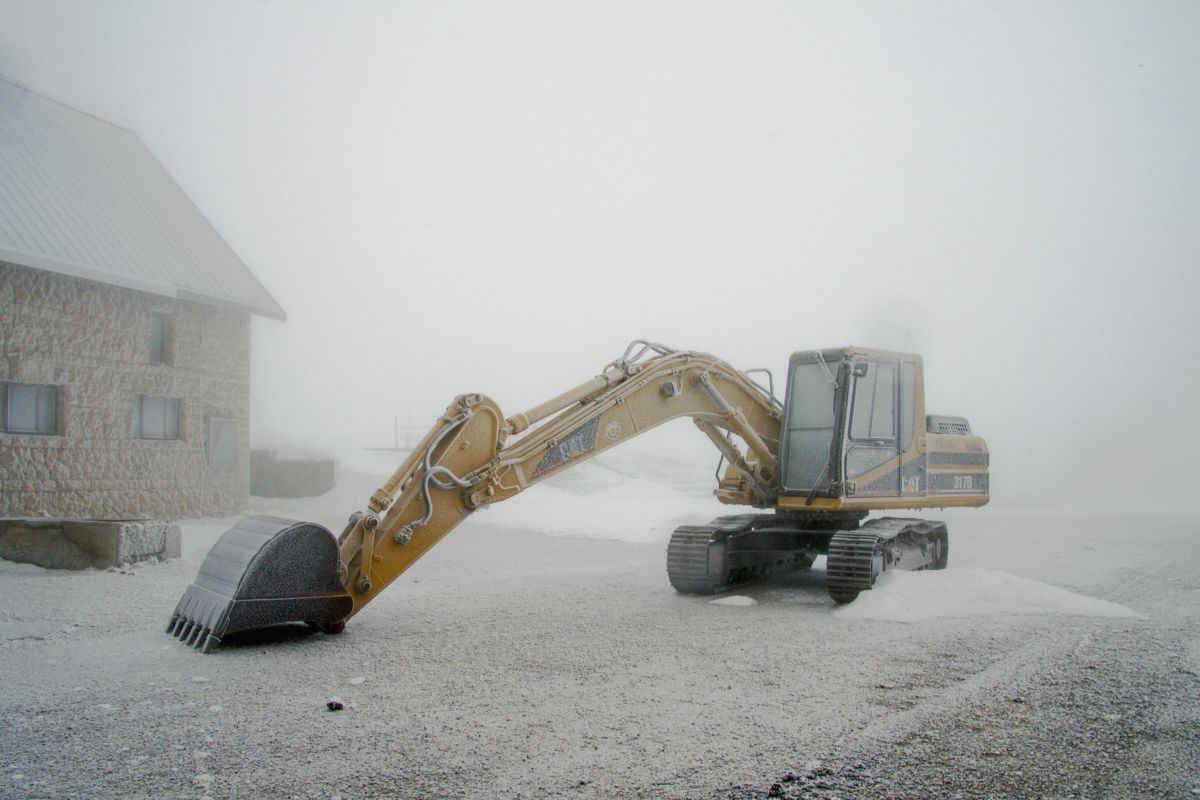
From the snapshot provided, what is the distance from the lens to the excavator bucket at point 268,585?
5934mm

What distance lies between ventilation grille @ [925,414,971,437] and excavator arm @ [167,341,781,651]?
3.55 meters

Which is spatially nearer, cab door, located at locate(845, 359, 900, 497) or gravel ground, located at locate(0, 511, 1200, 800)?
gravel ground, located at locate(0, 511, 1200, 800)

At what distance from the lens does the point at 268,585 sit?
6.00m

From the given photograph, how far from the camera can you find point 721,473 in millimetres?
10430

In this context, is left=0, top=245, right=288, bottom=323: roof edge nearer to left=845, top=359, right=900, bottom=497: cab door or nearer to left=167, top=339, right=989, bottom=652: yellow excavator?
left=167, top=339, right=989, bottom=652: yellow excavator

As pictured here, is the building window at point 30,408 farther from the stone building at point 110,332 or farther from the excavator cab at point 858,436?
the excavator cab at point 858,436

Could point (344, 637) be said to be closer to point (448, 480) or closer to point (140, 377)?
point (448, 480)

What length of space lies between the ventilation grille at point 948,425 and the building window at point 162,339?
13.7m

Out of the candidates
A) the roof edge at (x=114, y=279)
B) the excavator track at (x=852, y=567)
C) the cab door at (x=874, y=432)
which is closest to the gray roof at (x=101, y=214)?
the roof edge at (x=114, y=279)

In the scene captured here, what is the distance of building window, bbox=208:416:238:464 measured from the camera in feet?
56.3

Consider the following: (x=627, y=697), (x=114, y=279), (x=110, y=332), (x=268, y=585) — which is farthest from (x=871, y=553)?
(x=110, y=332)

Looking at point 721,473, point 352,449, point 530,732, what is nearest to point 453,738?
point 530,732

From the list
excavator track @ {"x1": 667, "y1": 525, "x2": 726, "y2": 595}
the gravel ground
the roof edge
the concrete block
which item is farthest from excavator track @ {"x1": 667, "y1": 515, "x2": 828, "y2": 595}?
the roof edge

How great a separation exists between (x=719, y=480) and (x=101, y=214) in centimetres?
1315
